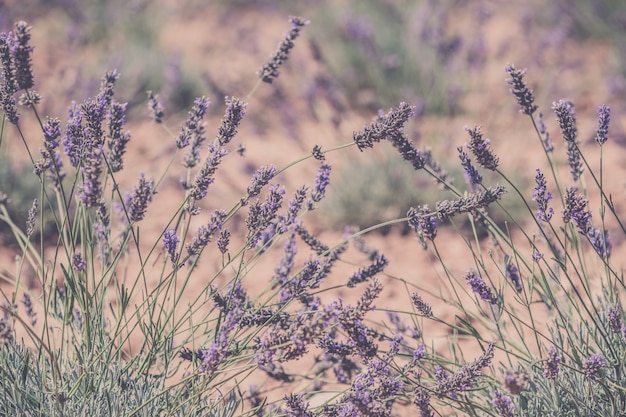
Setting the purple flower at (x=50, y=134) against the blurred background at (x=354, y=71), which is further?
the blurred background at (x=354, y=71)

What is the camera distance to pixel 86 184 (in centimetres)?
161

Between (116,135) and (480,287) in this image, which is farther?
(116,135)

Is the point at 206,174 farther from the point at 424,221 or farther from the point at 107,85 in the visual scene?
the point at 424,221

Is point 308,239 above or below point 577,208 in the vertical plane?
above

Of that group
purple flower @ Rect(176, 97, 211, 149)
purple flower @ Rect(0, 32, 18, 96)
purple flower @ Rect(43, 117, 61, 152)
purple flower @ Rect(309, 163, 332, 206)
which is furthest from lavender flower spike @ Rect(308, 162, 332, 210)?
purple flower @ Rect(0, 32, 18, 96)

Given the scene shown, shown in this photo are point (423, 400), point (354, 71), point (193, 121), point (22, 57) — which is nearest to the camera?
point (22, 57)

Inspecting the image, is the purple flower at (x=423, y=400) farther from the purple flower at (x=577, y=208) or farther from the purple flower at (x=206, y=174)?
the purple flower at (x=206, y=174)

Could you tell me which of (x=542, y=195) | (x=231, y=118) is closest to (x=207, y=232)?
(x=231, y=118)

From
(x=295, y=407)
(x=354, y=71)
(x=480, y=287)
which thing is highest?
(x=354, y=71)

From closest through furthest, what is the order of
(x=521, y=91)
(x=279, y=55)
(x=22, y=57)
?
(x=22, y=57) → (x=521, y=91) → (x=279, y=55)

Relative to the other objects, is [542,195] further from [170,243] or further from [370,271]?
[170,243]

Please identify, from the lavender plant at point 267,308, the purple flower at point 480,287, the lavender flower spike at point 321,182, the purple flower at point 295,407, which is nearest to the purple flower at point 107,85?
the lavender plant at point 267,308

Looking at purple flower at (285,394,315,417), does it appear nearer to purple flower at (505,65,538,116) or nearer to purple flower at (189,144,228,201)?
purple flower at (189,144,228,201)

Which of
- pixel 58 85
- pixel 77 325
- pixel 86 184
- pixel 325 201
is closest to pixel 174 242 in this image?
pixel 86 184
